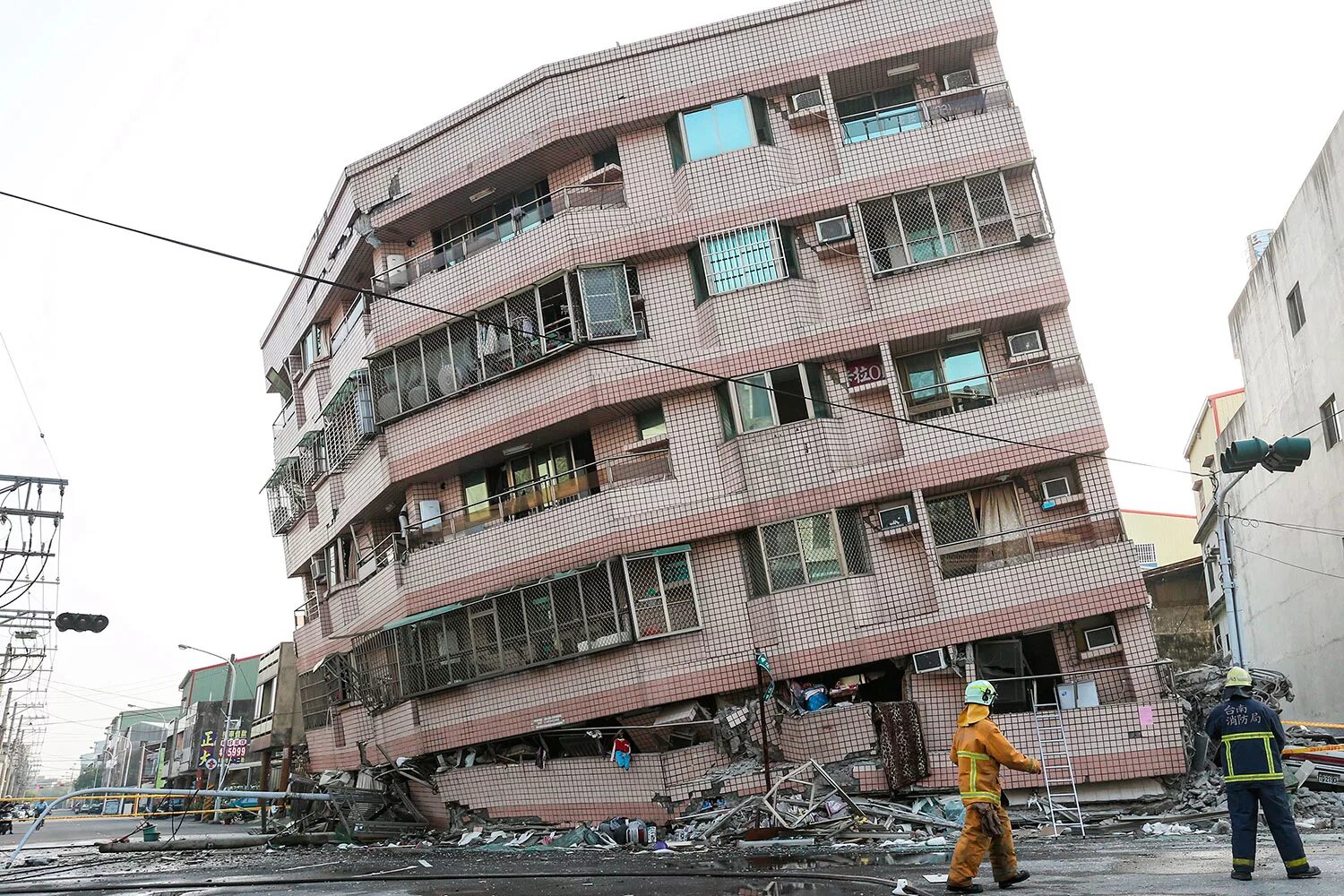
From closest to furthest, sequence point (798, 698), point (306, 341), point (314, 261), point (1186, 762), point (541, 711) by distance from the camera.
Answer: point (1186, 762) → point (798, 698) → point (541, 711) → point (314, 261) → point (306, 341)

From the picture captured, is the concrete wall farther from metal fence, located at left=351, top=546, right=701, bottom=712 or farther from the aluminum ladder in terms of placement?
metal fence, located at left=351, top=546, right=701, bottom=712

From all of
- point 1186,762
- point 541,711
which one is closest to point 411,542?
point 541,711

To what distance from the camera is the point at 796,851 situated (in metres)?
13.9

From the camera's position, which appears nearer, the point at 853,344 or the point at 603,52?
the point at 853,344

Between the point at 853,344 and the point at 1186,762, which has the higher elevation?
the point at 853,344

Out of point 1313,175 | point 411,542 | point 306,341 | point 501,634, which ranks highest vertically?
point 306,341

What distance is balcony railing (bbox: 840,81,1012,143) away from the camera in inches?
807

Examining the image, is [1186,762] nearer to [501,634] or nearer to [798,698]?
[798,698]

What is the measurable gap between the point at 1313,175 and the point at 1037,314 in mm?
8501

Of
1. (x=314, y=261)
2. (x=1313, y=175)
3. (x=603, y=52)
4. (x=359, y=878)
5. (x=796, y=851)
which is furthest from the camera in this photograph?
(x=314, y=261)

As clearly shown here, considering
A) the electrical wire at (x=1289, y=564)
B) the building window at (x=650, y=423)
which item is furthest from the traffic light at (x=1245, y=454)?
the electrical wire at (x=1289, y=564)

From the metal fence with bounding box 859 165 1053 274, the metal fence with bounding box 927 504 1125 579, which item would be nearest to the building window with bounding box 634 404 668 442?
the metal fence with bounding box 859 165 1053 274

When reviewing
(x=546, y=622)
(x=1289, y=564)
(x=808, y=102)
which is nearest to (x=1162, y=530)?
(x=1289, y=564)

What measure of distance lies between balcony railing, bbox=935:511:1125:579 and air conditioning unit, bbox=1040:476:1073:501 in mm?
422
